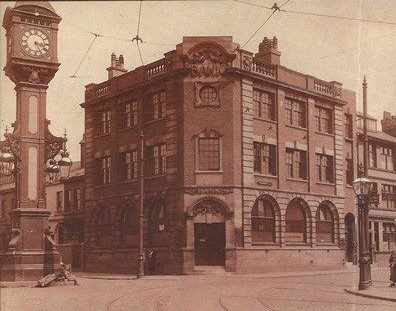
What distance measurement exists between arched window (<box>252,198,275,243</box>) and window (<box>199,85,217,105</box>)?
580cm

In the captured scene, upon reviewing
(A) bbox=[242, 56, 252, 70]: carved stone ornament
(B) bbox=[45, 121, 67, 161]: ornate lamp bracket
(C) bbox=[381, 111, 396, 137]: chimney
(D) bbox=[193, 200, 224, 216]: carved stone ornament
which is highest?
(A) bbox=[242, 56, 252, 70]: carved stone ornament

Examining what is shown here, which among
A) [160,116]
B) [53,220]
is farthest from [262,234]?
[53,220]

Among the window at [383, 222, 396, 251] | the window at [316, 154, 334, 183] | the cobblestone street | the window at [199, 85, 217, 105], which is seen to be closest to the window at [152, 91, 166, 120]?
the window at [199, 85, 217, 105]

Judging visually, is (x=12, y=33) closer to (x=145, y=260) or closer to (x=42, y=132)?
(x=42, y=132)

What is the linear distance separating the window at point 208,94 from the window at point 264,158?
342cm

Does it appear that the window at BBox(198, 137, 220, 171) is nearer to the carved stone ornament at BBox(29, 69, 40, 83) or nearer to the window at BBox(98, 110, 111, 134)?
the window at BBox(98, 110, 111, 134)

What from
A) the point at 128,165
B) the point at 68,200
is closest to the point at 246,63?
the point at 128,165

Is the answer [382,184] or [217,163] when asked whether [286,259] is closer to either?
[217,163]

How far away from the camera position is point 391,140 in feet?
→ 157

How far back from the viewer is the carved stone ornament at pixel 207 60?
3192cm

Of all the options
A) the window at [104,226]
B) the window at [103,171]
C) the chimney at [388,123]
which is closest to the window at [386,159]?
the chimney at [388,123]

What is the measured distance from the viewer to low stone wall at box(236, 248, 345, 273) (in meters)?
31.5

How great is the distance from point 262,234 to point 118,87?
1243cm

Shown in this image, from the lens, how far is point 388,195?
47.4 meters
